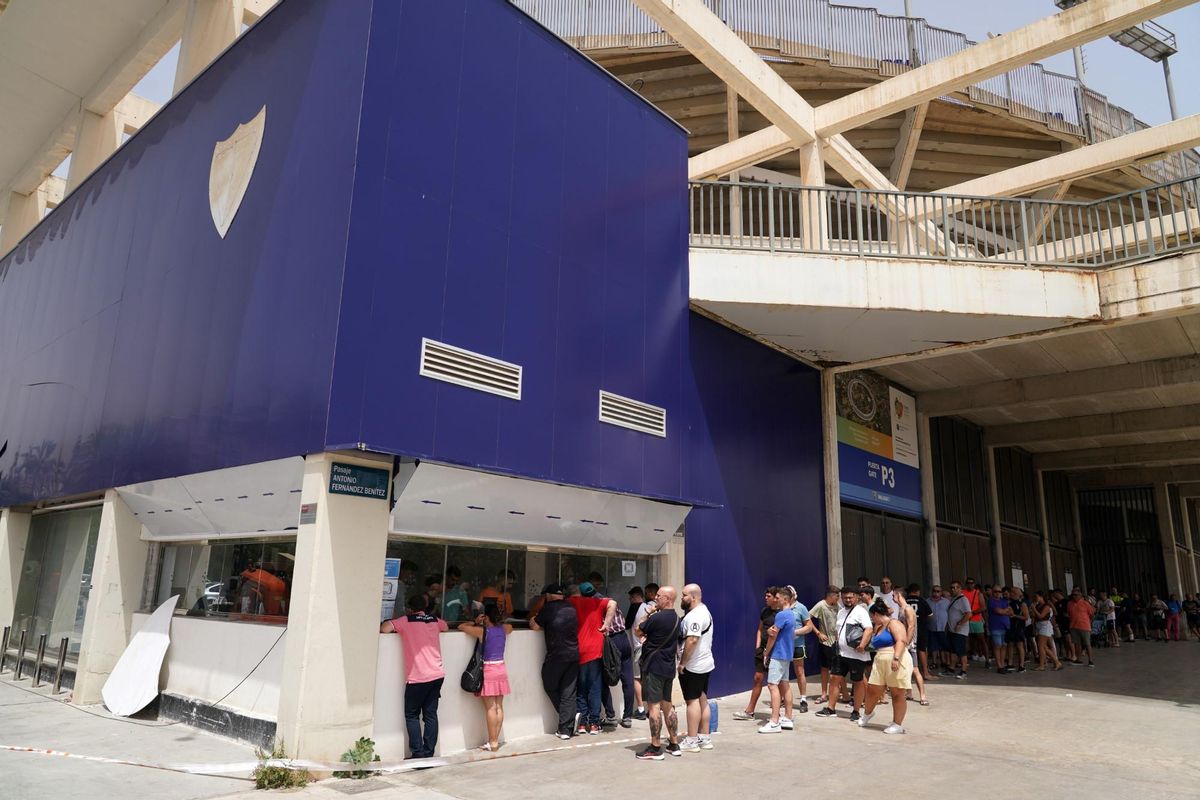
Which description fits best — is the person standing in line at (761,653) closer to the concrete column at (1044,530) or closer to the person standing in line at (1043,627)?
the person standing in line at (1043,627)

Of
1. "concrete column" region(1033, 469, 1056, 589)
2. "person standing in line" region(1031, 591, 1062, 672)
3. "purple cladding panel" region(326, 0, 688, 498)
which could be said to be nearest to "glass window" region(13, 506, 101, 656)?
"purple cladding panel" region(326, 0, 688, 498)

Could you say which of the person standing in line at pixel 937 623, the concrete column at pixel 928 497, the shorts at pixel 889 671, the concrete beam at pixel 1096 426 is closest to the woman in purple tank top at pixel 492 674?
the shorts at pixel 889 671

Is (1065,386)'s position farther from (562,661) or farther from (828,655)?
(562,661)

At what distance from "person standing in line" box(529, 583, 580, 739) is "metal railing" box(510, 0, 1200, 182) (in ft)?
49.1

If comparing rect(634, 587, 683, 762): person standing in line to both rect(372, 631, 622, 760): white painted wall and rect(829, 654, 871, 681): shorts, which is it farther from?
rect(829, 654, 871, 681): shorts

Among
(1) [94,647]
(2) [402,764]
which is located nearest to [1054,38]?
(2) [402,764]

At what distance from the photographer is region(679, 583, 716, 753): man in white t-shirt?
7.93 metres

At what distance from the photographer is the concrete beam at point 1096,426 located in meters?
21.3

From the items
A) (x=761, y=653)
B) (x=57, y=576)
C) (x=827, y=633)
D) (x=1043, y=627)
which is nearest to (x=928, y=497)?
(x=1043, y=627)

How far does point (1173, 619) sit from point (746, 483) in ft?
71.7

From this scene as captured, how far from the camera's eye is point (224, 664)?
8453 mm

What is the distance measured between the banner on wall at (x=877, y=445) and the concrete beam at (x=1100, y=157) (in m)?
4.40

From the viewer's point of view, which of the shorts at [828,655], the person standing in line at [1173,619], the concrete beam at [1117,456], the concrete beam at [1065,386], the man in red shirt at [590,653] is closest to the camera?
the man in red shirt at [590,653]

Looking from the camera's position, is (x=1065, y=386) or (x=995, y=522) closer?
(x=1065, y=386)
